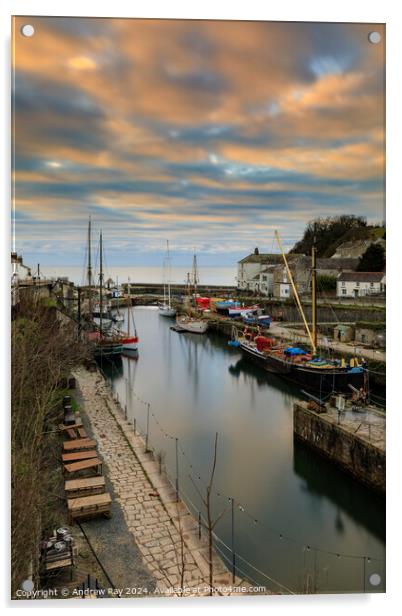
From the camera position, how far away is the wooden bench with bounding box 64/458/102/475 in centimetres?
480

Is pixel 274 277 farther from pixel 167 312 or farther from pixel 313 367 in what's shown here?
pixel 313 367

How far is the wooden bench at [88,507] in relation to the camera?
4004mm

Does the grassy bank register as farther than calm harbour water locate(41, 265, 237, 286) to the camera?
No

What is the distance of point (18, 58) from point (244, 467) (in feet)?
15.0

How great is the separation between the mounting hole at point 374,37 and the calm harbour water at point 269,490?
3.52 meters

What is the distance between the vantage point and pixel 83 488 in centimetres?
432

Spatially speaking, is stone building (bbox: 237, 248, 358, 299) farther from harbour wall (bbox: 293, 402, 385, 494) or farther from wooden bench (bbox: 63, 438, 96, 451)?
wooden bench (bbox: 63, 438, 96, 451)

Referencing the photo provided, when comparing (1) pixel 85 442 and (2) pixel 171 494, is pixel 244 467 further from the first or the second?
(1) pixel 85 442

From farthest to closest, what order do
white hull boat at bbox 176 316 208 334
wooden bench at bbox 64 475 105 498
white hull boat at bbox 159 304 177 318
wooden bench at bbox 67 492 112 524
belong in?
white hull boat at bbox 159 304 177 318, white hull boat at bbox 176 316 208 334, wooden bench at bbox 64 475 105 498, wooden bench at bbox 67 492 112 524

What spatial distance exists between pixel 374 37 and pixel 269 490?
448 cm

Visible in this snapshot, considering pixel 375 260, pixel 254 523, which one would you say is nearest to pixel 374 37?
pixel 375 260

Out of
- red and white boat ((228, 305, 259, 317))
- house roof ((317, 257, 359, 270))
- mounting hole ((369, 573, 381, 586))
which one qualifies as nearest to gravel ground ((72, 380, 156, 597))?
mounting hole ((369, 573, 381, 586))

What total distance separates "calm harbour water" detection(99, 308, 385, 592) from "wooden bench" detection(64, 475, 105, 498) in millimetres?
982

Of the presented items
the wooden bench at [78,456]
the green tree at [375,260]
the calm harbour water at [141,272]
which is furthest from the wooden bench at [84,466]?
the green tree at [375,260]
